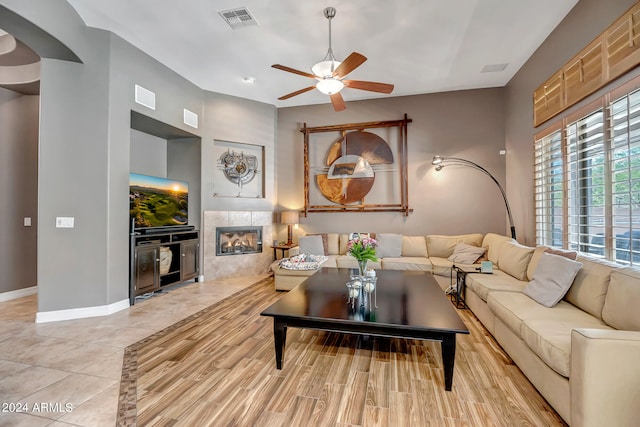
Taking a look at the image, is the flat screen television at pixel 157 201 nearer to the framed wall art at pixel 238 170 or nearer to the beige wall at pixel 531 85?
the framed wall art at pixel 238 170

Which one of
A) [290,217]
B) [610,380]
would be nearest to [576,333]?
[610,380]

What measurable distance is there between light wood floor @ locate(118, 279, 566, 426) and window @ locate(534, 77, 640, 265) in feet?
4.67

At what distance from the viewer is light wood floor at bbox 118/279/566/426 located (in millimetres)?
1632

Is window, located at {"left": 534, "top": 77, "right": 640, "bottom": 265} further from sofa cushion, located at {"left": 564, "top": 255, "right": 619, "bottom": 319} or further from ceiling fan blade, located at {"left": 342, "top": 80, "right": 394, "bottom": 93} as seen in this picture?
ceiling fan blade, located at {"left": 342, "top": 80, "right": 394, "bottom": 93}

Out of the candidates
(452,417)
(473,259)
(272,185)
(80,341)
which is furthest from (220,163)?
(452,417)

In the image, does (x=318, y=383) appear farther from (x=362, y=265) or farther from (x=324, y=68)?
(x=324, y=68)

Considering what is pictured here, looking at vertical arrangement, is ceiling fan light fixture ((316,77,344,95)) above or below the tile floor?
above

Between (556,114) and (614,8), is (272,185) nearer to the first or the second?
(556,114)

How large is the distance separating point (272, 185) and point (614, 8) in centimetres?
507

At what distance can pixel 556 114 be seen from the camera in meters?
3.24

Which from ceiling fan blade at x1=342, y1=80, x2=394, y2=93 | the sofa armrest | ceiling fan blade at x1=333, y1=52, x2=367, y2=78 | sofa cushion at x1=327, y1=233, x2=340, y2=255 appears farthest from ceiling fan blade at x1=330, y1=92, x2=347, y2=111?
the sofa armrest

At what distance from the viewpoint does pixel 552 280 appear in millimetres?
2381

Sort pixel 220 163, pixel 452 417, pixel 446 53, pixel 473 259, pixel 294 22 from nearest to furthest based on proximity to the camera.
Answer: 1. pixel 452 417
2. pixel 294 22
3. pixel 446 53
4. pixel 473 259
5. pixel 220 163

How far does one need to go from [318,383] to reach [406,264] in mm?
2691
